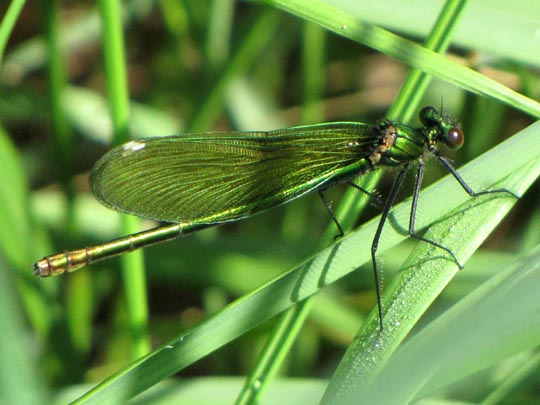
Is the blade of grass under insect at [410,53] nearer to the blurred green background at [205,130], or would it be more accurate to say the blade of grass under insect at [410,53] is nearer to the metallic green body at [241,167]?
the blurred green background at [205,130]

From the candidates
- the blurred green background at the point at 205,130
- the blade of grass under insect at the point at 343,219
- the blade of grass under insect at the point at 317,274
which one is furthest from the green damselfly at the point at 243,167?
the blade of grass under insect at the point at 317,274

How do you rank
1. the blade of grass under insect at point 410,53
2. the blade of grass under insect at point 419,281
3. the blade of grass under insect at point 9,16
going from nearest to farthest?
the blade of grass under insect at point 419,281, the blade of grass under insect at point 410,53, the blade of grass under insect at point 9,16

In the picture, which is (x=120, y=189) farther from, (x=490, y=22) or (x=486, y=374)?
(x=486, y=374)

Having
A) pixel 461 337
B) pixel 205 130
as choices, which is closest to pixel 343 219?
pixel 461 337

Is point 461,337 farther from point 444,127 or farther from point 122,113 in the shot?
point 444,127

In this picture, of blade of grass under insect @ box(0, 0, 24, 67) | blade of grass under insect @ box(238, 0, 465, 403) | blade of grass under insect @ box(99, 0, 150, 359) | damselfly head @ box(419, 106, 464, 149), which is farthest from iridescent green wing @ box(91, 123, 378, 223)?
blade of grass under insect @ box(0, 0, 24, 67)

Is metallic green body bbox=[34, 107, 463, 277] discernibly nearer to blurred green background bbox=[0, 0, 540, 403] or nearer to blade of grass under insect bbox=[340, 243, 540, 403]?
blurred green background bbox=[0, 0, 540, 403]

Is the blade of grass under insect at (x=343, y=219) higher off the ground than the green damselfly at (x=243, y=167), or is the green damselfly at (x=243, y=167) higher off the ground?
the green damselfly at (x=243, y=167)
